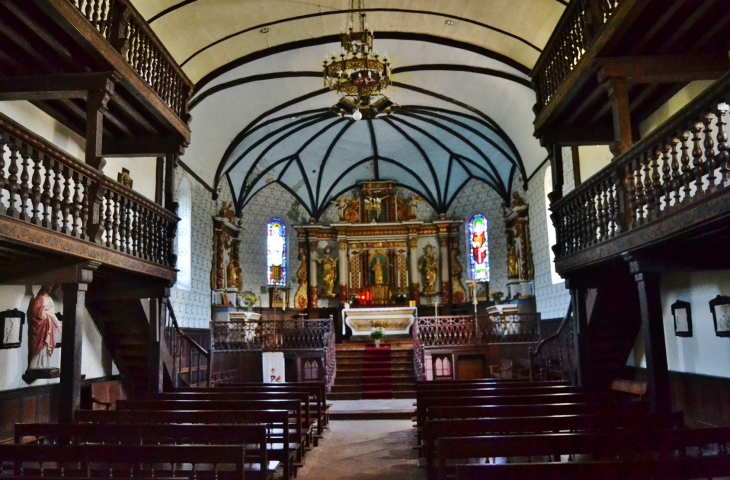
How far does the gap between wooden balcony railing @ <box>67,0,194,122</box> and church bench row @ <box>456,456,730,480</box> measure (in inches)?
278

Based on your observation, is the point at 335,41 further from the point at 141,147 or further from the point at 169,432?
the point at 169,432

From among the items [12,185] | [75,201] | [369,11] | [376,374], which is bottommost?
[376,374]

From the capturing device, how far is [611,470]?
→ 4.01 meters

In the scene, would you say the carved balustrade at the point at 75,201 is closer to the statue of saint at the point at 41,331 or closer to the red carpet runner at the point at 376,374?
the statue of saint at the point at 41,331

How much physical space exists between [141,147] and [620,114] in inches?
329

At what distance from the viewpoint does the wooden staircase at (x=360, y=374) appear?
16.9 m

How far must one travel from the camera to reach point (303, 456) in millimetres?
9367

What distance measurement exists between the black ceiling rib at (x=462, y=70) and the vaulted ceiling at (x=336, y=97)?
0.10 ft

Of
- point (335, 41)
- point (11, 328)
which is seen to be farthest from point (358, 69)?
point (11, 328)

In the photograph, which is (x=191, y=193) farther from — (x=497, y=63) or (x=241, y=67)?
(x=497, y=63)

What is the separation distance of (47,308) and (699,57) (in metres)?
10.5

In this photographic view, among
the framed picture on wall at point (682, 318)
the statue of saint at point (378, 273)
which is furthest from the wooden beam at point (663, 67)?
the statue of saint at point (378, 273)

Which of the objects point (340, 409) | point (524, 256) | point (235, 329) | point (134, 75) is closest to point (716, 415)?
point (340, 409)

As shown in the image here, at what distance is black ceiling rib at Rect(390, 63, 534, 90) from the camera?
15.0 m
